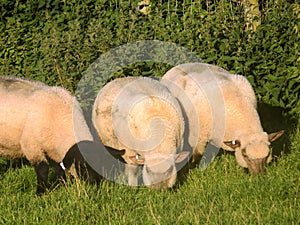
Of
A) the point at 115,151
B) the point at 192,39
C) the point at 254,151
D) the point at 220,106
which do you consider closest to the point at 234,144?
the point at 254,151

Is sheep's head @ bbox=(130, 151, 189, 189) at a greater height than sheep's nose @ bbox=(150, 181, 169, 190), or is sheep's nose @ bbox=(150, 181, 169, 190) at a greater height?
sheep's head @ bbox=(130, 151, 189, 189)

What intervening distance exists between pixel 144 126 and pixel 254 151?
1308mm

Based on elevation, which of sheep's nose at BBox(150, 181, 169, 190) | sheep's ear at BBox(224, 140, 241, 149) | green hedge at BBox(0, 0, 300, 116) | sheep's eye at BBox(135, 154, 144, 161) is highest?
green hedge at BBox(0, 0, 300, 116)

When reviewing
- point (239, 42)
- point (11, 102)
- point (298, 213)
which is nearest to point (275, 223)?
point (298, 213)

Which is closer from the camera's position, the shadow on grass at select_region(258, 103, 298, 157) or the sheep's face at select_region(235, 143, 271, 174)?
the sheep's face at select_region(235, 143, 271, 174)

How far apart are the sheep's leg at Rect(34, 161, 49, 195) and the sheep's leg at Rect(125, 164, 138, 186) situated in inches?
35.8

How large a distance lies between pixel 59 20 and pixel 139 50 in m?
1.63

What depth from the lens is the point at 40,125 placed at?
23.2 feet

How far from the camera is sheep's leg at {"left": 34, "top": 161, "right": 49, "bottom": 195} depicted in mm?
6813

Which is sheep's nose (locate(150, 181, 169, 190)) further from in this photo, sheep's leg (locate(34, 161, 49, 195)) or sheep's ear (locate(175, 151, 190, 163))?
sheep's leg (locate(34, 161, 49, 195))

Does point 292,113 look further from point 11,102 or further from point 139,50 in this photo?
point 11,102

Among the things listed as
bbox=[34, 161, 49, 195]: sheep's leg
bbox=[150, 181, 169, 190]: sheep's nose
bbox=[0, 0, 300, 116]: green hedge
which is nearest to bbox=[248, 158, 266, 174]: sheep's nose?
bbox=[150, 181, 169, 190]: sheep's nose

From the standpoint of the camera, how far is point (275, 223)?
5.23 m

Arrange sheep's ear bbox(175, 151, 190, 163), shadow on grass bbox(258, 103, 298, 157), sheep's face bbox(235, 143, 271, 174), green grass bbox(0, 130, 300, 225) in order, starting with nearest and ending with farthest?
green grass bbox(0, 130, 300, 225) < sheep's ear bbox(175, 151, 190, 163) < sheep's face bbox(235, 143, 271, 174) < shadow on grass bbox(258, 103, 298, 157)
